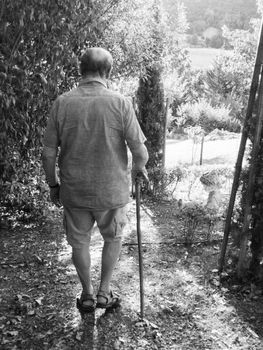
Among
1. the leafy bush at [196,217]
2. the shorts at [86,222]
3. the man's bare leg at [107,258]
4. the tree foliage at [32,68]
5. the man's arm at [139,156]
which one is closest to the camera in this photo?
the man's arm at [139,156]

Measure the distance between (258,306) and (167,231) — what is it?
214cm

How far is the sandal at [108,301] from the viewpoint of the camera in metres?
3.03

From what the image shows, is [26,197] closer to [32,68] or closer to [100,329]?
[32,68]

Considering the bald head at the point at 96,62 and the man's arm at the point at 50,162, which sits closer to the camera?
the bald head at the point at 96,62

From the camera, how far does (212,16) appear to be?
6375 cm

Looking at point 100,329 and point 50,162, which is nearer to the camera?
point 50,162

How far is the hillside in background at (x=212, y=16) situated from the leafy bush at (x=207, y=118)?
39.6 meters

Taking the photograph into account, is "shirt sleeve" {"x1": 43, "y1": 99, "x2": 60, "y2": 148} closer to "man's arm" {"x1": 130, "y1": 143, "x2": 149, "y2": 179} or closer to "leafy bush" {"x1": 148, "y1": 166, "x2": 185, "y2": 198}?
"man's arm" {"x1": 130, "y1": 143, "x2": 149, "y2": 179}

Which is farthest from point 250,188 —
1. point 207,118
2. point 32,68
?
point 207,118

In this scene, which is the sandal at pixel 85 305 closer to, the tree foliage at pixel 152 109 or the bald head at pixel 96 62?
the bald head at pixel 96 62

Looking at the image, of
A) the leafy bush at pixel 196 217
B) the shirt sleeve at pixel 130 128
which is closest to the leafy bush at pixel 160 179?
the leafy bush at pixel 196 217

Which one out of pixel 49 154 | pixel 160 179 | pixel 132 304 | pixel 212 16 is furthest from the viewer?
pixel 212 16

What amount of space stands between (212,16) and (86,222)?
67825 mm

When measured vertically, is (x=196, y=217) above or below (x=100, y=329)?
above
